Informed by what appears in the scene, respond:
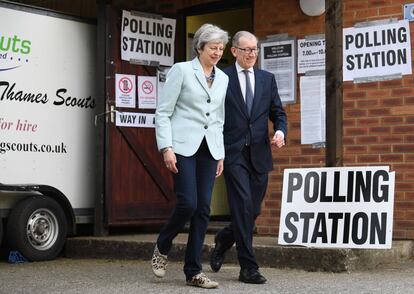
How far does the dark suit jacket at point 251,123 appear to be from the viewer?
20.1 feet

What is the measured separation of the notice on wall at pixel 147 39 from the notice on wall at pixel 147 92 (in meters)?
0.20

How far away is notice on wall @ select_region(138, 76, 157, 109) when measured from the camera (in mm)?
9242

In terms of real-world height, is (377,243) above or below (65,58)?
below

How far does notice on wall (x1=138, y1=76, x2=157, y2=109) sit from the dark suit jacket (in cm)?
308

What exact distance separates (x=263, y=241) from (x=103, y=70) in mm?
2770

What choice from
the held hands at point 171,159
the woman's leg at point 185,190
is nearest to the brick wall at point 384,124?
the woman's leg at point 185,190

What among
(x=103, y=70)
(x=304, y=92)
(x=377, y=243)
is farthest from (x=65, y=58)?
(x=377, y=243)

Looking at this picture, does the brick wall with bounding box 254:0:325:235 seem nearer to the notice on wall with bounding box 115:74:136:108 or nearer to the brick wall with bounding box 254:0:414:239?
the brick wall with bounding box 254:0:414:239

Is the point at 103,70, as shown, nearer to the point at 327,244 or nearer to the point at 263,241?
the point at 263,241

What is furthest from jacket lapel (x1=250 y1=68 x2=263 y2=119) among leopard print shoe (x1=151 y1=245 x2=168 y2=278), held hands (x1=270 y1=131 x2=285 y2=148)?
leopard print shoe (x1=151 y1=245 x2=168 y2=278)

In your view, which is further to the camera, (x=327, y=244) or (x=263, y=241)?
(x=263, y=241)

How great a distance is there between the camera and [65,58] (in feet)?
29.3

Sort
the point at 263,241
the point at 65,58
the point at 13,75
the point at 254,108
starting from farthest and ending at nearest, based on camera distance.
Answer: the point at 65,58 → the point at 13,75 → the point at 263,241 → the point at 254,108

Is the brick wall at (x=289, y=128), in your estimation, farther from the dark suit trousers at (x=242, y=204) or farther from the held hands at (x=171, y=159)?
the held hands at (x=171, y=159)
